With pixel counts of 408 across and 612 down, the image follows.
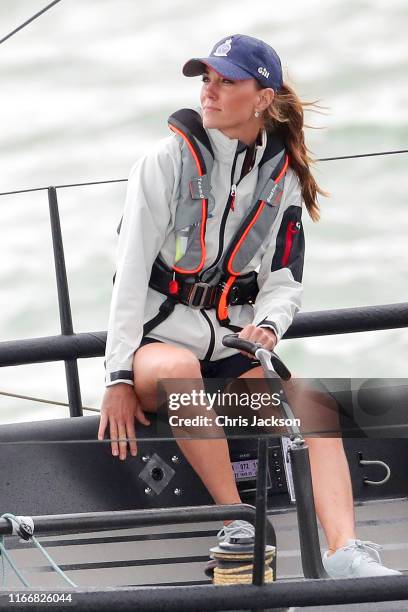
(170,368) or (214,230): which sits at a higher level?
(214,230)

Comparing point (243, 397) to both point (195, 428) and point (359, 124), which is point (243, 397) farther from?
point (359, 124)

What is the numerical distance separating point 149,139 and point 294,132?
7.26 metres

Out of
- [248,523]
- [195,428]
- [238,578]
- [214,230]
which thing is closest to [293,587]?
[238,578]

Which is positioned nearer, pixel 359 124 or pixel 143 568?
pixel 143 568

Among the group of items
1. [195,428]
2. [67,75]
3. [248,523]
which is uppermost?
[67,75]

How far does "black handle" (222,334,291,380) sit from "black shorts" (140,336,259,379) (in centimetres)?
22

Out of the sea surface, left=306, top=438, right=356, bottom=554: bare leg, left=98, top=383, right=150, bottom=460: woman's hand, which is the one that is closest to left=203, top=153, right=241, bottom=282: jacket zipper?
left=98, top=383, right=150, bottom=460: woman's hand

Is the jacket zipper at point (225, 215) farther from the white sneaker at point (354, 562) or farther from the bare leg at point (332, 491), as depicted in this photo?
the white sneaker at point (354, 562)

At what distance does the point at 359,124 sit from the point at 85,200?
6.76 ft

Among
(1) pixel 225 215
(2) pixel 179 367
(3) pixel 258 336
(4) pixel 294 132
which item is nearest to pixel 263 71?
(4) pixel 294 132

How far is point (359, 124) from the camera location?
408 inches

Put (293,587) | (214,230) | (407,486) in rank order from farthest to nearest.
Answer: (407,486)
(214,230)
(293,587)

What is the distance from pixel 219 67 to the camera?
3.23m

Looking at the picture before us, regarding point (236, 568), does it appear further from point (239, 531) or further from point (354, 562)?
point (354, 562)
